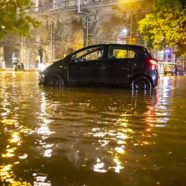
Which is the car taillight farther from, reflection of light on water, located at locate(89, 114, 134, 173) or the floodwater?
reflection of light on water, located at locate(89, 114, 134, 173)

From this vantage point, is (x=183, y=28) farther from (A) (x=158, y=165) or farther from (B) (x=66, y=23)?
(B) (x=66, y=23)

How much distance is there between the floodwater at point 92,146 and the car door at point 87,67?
524 cm

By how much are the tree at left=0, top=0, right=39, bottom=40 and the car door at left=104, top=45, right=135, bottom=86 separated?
1628 centimetres

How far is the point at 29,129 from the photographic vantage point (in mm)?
6090

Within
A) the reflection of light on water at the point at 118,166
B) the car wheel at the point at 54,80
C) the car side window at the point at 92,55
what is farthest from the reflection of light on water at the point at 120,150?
the car wheel at the point at 54,80

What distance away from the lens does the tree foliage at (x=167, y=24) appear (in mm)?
26047

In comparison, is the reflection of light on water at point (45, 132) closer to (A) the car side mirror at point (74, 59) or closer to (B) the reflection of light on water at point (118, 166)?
(B) the reflection of light on water at point (118, 166)

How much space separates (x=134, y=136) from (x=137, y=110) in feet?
9.59

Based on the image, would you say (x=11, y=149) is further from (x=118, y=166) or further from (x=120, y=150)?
(x=118, y=166)

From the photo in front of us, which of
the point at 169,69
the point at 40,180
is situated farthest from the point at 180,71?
the point at 40,180

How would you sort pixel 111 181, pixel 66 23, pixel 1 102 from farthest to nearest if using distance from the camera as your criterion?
pixel 66 23
pixel 1 102
pixel 111 181

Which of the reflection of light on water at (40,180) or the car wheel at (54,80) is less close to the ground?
the car wheel at (54,80)

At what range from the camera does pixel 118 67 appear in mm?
13633

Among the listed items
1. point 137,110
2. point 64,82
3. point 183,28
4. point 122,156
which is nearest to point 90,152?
point 122,156
